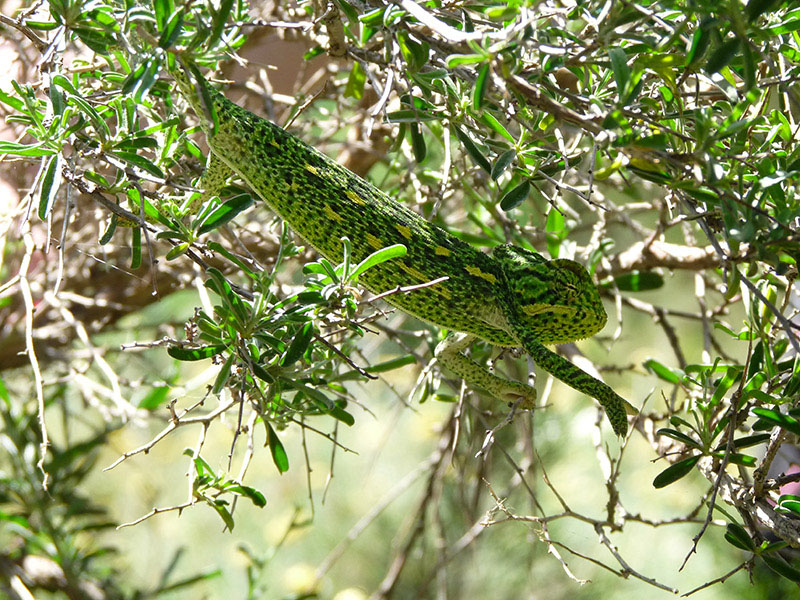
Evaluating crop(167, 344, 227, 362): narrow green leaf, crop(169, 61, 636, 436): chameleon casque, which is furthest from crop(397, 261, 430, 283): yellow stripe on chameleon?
crop(167, 344, 227, 362): narrow green leaf

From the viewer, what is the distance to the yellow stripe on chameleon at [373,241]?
4.69 feet

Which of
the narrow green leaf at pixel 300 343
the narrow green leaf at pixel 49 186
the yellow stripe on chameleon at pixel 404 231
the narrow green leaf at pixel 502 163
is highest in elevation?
the narrow green leaf at pixel 49 186

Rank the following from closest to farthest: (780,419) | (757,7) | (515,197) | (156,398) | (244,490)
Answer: (757,7), (780,419), (515,197), (244,490), (156,398)

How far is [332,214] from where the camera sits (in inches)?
56.9

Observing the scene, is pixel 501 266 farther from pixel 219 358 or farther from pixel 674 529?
pixel 674 529

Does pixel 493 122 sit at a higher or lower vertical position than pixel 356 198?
lower

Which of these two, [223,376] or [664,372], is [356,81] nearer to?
[223,376]

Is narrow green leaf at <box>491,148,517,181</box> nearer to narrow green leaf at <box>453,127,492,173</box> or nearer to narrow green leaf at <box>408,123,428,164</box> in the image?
narrow green leaf at <box>453,127,492,173</box>

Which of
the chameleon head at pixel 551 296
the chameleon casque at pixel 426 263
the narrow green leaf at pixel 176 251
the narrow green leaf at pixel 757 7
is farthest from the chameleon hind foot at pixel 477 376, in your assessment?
the narrow green leaf at pixel 757 7

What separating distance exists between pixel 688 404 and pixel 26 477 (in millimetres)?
1636

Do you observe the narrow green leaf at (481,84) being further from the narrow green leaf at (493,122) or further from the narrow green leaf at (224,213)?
the narrow green leaf at (224,213)

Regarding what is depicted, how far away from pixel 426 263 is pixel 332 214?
0.20 m

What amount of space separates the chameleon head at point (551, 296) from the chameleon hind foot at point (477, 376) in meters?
0.11

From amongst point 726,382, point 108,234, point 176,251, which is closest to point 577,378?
point 726,382
